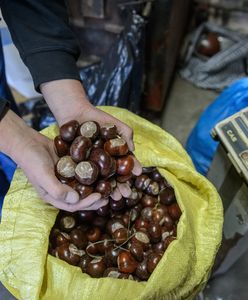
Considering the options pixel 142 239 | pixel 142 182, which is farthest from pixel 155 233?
pixel 142 182

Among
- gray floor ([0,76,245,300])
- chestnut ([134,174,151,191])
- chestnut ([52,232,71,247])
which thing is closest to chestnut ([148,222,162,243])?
chestnut ([134,174,151,191])

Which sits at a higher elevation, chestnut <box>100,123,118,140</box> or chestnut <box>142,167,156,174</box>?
chestnut <box>100,123,118,140</box>

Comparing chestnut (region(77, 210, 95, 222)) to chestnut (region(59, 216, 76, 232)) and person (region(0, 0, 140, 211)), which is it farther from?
person (region(0, 0, 140, 211))

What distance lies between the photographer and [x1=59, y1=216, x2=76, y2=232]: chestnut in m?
0.94

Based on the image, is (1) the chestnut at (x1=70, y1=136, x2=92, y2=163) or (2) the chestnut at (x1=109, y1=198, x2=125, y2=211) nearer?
(1) the chestnut at (x1=70, y1=136, x2=92, y2=163)

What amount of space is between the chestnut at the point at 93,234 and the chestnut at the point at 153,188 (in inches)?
6.9

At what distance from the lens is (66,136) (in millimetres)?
859

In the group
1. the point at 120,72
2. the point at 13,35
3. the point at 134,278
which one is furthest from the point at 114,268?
the point at 120,72

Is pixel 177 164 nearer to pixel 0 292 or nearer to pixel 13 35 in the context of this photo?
pixel 13 35

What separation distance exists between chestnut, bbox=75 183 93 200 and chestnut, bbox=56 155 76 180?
30 millimetres

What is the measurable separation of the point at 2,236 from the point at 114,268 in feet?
0.92

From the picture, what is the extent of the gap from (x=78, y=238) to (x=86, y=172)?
0.22m

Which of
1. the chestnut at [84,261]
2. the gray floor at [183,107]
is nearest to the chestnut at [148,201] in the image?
the chestnut at [84,261]

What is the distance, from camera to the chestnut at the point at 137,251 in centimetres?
89
